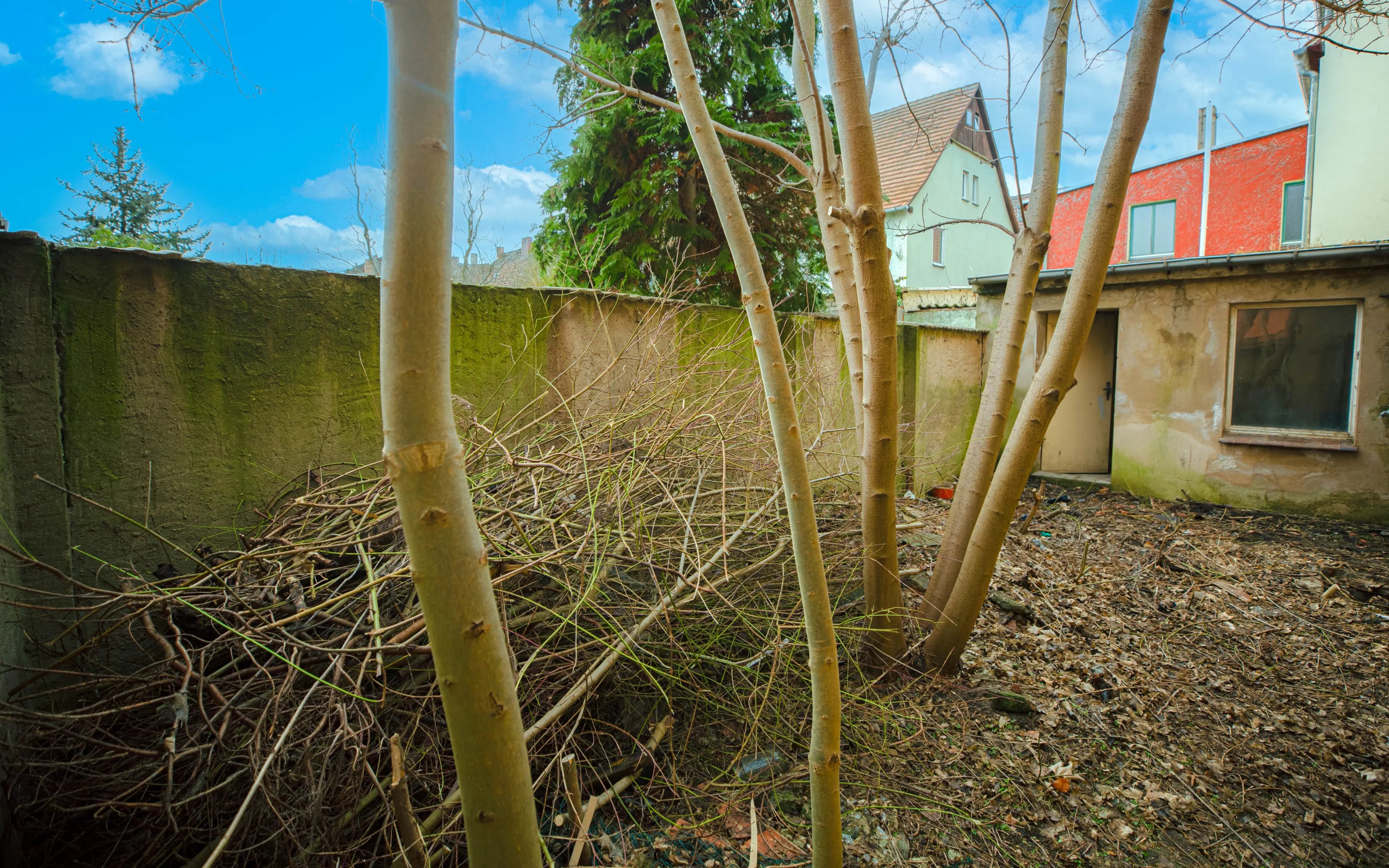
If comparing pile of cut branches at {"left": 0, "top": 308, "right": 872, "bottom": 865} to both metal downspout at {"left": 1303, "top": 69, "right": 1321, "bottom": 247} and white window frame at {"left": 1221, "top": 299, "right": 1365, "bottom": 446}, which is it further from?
metal downspout at {"left": 1303, "top": 69, "right": 1321, "bottom": 247}

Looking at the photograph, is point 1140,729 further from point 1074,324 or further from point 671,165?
point 671,165

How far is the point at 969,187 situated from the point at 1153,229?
5.62 meters

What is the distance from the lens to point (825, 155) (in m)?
2.62

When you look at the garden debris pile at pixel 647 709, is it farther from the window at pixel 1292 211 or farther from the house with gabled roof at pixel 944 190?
the window at pixel 1292 211

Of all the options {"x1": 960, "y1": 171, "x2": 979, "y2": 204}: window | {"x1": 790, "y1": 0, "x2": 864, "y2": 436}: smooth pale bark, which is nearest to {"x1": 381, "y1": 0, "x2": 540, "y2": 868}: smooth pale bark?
{"x1": 790, "y1": 0, "x2": 864, "y2": 436}: smooth pale bark

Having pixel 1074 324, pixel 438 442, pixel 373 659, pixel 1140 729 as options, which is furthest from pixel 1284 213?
pixel 438 442

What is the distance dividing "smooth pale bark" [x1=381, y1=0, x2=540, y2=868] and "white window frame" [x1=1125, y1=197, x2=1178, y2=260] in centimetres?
2259

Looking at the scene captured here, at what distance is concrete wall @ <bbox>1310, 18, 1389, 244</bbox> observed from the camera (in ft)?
29.6

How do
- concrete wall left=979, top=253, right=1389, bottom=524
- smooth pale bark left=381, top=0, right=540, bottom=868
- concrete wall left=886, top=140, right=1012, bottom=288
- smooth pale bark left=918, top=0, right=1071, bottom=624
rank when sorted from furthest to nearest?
concrete wall left=886, top=140, right=1012, bottom=288 → concrete wall left=979, top=253, right=1389, bottom=524 → smooth pale bark left=918, top=0, right=1071, bottom=624 → smooth pale bark left=381, top=0, right=540, bottom=868

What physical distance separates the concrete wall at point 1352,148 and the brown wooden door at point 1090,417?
10.7 ft

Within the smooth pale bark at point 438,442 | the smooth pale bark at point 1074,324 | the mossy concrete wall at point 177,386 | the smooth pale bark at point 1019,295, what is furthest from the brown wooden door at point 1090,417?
the smooth pale bark at point 438,442

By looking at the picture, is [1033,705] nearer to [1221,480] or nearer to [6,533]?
[6,533]

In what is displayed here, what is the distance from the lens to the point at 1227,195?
57.5ft

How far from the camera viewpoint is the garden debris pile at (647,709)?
1716 millimetres
